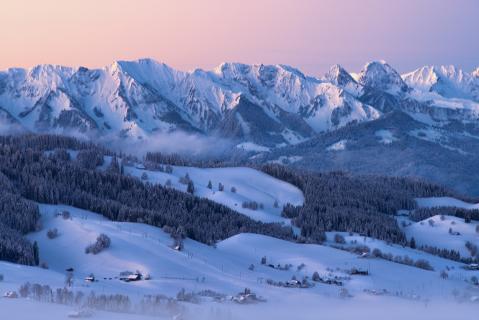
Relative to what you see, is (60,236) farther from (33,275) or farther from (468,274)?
(468,274)

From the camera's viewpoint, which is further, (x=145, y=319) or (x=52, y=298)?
(x=52, y=298)

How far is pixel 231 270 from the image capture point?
122m

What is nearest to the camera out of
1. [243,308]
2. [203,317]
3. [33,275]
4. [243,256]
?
[203,317]

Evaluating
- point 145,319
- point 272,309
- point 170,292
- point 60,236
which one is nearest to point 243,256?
point 60,236

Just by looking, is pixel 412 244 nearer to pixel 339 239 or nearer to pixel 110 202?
pixel 339 239

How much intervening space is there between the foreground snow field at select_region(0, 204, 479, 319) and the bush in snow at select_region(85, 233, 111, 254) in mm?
801

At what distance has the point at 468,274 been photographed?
149 m

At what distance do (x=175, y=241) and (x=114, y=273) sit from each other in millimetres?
21085

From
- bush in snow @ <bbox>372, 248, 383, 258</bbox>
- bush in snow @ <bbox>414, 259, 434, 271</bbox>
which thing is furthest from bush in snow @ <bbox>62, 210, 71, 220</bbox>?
bush in snow @ <bbox>414, 259, 434, 271</bbox>

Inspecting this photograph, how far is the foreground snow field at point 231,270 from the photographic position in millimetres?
92375

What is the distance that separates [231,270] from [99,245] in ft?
57.7

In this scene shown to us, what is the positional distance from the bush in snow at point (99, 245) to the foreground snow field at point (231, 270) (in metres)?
0.80

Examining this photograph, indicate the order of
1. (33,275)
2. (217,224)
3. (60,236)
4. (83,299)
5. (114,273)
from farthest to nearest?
(217,224) → (60,236) → (114,273) → (33,275) → (83,299)

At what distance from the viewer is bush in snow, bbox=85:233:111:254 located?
123188mm
